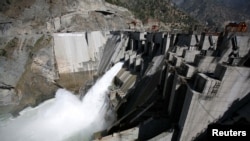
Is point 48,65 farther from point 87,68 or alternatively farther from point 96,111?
point 96,111

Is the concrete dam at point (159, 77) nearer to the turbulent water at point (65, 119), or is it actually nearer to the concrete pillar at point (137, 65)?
the concrete pillar at point (137, 65)

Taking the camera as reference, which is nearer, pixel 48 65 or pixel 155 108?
pixel 155 108

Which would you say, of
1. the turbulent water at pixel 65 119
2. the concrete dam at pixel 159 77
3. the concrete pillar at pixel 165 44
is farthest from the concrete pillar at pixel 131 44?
the concrete pillar at pixel 165 44

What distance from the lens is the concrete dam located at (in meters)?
9.88

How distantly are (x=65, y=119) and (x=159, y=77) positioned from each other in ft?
40.3

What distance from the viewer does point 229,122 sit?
9.91m

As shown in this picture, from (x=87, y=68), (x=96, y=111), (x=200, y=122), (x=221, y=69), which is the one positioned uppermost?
(x=221, y=69)


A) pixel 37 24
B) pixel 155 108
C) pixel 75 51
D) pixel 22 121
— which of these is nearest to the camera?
pixel 155 108

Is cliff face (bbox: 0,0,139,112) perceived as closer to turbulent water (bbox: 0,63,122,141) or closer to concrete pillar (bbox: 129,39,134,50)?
turbulent water (bbox: 0,63,122,141)

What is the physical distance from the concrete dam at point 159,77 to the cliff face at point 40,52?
185 mm

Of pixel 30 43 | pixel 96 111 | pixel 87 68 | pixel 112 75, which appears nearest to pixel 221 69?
pixel 96 111

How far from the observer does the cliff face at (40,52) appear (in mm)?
29047

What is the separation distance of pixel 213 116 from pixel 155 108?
466cm

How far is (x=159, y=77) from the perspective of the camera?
16.8 meters
